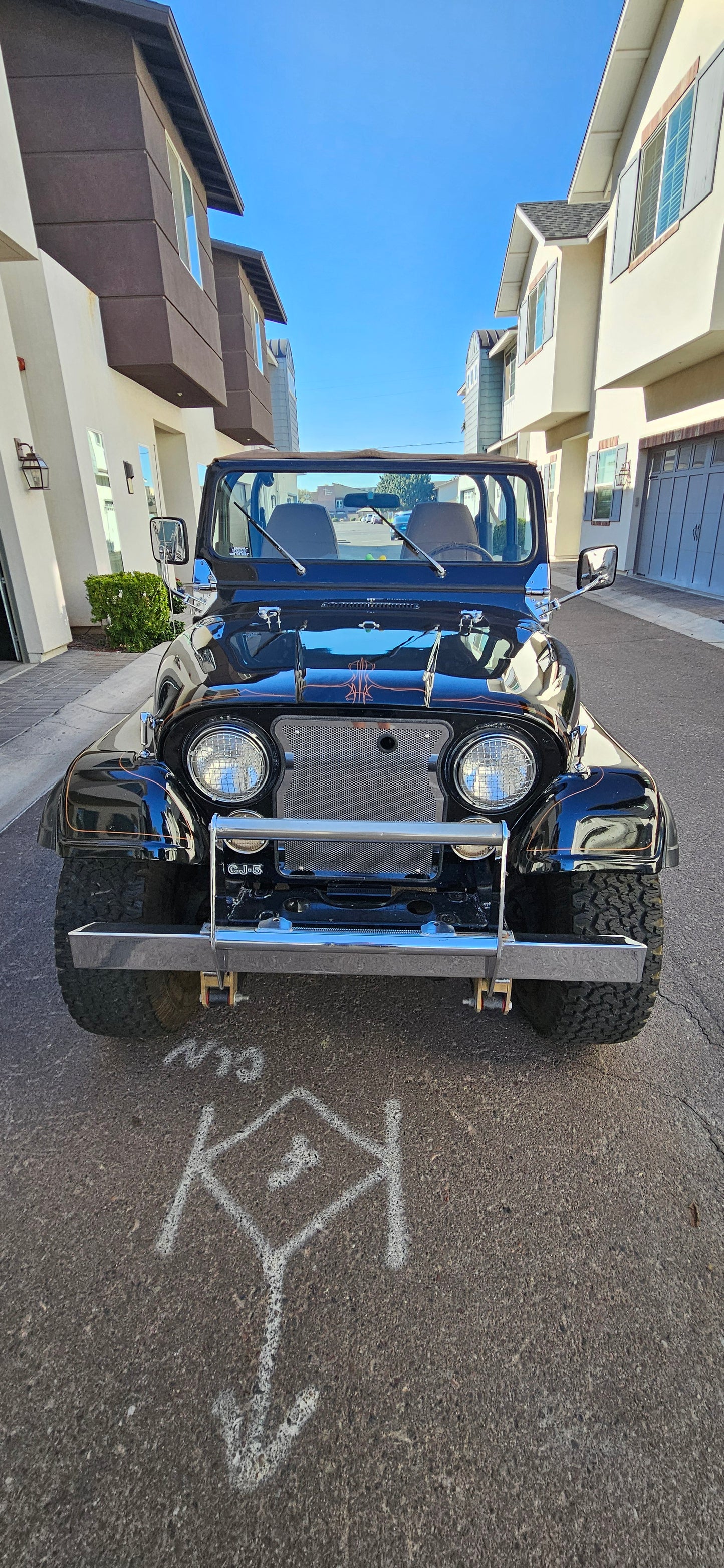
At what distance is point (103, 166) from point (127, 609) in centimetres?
544

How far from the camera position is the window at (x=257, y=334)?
17.3 metres

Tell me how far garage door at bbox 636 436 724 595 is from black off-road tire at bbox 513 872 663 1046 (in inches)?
405

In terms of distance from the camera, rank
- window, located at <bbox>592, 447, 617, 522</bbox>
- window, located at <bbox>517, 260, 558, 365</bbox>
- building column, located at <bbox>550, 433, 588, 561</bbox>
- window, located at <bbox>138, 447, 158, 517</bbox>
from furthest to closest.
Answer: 1. building column, located at <bbox>550, 433, 588, 561</bbox>
2. window, located at <bbox>517, 260, 558, 365</bbox>
3. window, located at <bbox>592, 447, 617, 522</bbox>
4. window, located at <bbox>138, 447, 158, 517</bbox>

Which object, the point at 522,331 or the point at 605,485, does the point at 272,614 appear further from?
the point at 522,331

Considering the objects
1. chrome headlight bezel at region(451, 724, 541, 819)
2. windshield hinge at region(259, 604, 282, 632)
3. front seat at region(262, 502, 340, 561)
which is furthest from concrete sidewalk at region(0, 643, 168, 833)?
chrome headlight bezel at region(451, 724, 541, 819)

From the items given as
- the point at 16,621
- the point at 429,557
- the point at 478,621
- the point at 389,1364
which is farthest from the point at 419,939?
the point at 16,621

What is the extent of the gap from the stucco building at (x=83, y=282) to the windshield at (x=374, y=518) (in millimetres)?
4771

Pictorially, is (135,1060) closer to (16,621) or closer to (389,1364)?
(389,1364)

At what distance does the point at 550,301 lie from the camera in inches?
611

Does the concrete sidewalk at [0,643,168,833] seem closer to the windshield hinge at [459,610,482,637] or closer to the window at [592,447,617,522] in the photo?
the windshield hinge at [459,610,482,637]

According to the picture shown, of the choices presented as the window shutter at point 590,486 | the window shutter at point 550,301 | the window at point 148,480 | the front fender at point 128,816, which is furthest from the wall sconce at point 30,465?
the window shutter at point 550,301

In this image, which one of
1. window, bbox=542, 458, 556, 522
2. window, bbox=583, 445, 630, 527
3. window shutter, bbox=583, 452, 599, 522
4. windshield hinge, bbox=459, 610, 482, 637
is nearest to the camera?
windshield hinge, bbox=459, 610, 482, 637

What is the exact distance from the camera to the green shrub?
8188mm

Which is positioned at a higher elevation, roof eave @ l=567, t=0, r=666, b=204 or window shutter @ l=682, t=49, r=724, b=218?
roof eave @ l=567, t=0, r=666, b=204
